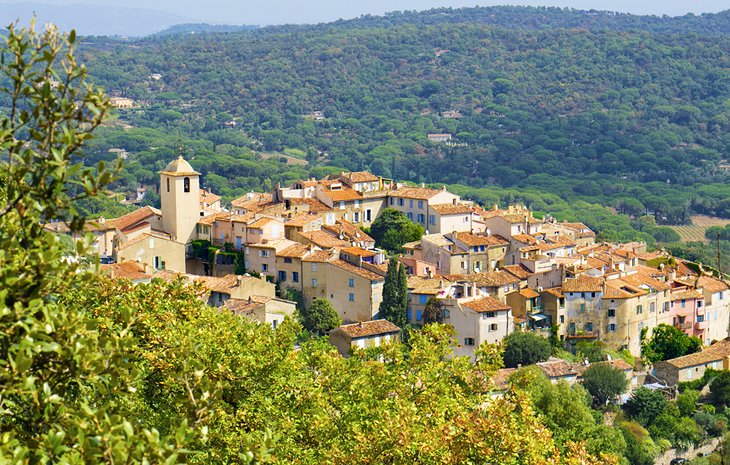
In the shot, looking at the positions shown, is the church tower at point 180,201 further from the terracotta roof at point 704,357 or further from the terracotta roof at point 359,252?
the terracotta roof at point 704,357

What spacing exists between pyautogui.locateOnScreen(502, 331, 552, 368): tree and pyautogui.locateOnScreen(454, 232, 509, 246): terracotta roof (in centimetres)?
589

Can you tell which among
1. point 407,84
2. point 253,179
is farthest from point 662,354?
point 407,84

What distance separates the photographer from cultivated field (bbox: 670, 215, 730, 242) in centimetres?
8925

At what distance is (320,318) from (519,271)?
7.40 m

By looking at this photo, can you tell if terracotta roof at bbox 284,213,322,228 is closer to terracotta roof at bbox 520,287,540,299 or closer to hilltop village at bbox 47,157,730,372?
hilltop village at bbox 47,157,730,372

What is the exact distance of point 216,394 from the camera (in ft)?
29.7

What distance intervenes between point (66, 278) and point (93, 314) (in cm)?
932

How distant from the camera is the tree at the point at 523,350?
3741cm

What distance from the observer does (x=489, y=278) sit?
133 feet

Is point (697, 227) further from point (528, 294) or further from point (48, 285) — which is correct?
point (48, 285)

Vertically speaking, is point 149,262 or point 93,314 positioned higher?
point 93,314

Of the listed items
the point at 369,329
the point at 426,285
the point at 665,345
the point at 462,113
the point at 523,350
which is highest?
the point at 426,285

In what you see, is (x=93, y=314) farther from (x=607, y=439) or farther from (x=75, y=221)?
(x=607, y=439)

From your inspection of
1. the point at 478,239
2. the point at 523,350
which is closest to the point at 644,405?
the point at 523,350
